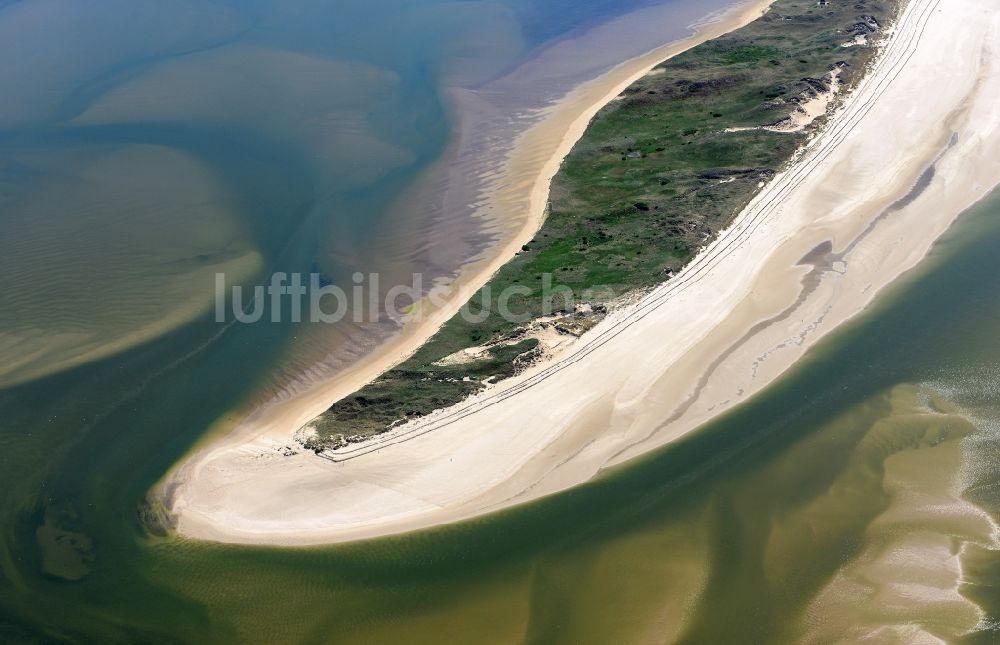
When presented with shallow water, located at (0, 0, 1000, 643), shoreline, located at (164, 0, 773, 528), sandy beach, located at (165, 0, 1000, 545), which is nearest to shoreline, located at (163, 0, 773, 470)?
shoreline, located at (164, 0, 773, 528)

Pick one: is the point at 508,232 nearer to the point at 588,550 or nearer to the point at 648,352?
the point at 648,352

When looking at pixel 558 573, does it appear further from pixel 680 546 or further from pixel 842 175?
pixel 842 175

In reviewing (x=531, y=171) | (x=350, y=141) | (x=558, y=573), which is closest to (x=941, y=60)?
(x=531, y=171)

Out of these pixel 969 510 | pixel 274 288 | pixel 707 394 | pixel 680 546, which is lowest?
pixel 680 546

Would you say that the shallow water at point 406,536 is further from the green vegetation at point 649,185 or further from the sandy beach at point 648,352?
the green vegetation at point 649,185

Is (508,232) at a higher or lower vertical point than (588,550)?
higher

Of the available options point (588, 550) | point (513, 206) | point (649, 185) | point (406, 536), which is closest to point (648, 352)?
point (588, 550)

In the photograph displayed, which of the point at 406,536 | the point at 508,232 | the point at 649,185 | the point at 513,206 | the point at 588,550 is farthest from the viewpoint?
the point at 513,206

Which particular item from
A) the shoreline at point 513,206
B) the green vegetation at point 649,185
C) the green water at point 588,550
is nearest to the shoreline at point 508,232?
the shoreline at point 513,206
